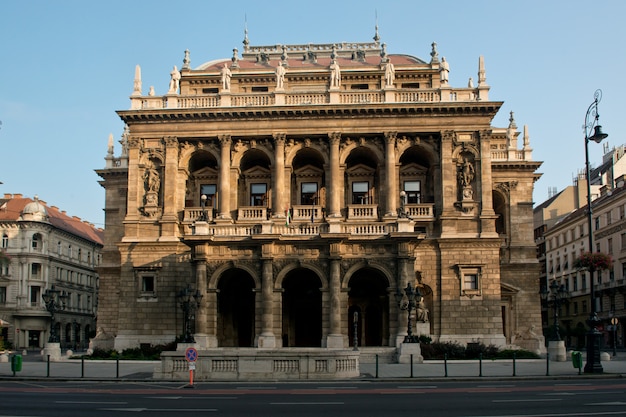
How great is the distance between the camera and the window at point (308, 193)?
175 feet

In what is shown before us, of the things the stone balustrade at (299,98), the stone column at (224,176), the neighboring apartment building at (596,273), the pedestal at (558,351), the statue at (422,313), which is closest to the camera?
the pedestal at (558,351)

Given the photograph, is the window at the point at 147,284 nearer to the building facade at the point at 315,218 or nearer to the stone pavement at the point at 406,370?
the building facade at the point at 315,218

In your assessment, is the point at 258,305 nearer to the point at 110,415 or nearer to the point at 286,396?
the point at 286,396

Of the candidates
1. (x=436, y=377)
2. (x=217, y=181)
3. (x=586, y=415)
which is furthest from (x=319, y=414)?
(x=217, y=181)

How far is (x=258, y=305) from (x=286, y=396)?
23941 mm

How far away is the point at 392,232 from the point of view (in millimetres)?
44375

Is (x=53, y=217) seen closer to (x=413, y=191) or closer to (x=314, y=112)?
(x=314, y=112)

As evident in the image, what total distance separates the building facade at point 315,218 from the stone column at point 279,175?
0.10m

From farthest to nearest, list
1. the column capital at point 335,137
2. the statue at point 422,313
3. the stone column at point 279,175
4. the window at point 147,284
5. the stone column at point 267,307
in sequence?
1. the column capital at point 335,137
2. the stone column at point 279,175
3. the window at point 147,284
4. the statue at point 422,313
5. the stone column at point 267,307

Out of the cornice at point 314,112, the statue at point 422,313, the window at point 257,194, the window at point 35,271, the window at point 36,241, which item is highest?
the cornice at point 314,112

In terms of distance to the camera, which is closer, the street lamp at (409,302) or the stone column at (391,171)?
the street lamp at (409,302)

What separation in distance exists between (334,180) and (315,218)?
294 cm

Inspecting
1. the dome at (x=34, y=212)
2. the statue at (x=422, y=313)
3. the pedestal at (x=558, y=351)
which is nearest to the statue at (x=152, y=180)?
the statue at (x=422, y=313)

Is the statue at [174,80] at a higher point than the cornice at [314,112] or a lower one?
higher
